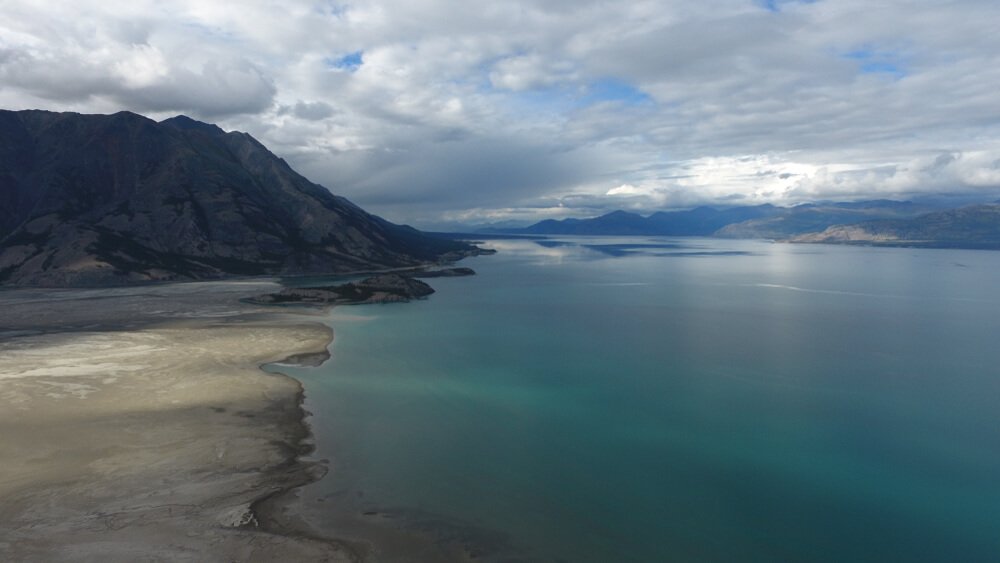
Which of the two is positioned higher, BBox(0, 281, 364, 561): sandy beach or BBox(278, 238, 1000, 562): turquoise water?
BBox(0, 281, 364, 561): sandy beach

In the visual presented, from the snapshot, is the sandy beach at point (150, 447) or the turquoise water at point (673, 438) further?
the turquoise water at point (673, 438)

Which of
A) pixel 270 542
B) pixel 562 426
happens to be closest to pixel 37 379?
pixel 270 542

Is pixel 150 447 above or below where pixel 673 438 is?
above

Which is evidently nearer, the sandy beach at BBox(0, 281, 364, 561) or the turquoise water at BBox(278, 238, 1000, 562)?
Result: the sandy beach at BBox(0, 281, 364, 561)

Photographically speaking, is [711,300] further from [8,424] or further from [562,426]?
[8,424]
